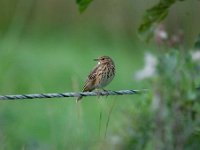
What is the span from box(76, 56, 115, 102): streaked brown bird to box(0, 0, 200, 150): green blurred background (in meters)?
0.14

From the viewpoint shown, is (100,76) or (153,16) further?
(100,76)

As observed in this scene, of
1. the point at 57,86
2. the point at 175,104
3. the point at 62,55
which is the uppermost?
the point at 62,55

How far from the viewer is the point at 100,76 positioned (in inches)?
420

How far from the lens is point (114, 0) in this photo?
16250 millimetres

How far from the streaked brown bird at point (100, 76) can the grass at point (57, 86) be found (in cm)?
18

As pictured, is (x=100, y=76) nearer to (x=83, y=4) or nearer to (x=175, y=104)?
(x=83, y=4)

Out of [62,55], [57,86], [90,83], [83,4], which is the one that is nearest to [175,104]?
[83,4]

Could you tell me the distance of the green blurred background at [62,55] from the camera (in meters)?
10.2

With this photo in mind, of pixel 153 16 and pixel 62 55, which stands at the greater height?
pixel 62 55

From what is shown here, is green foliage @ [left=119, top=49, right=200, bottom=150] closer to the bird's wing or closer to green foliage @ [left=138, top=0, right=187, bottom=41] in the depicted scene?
green foliage @ [left=138, top=0, right=187, bottom=41]

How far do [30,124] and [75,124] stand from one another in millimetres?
2939

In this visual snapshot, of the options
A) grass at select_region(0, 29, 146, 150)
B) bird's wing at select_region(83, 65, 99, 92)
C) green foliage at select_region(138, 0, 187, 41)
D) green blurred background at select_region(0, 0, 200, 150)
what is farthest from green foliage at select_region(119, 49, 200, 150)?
bird's wing at select_region(83, 65, 99, 92)

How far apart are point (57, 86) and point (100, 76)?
3.05 m

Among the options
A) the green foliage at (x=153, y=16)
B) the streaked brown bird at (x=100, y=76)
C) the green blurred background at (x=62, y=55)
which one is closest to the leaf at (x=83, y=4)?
the green foliage at (x=153, y=16)
